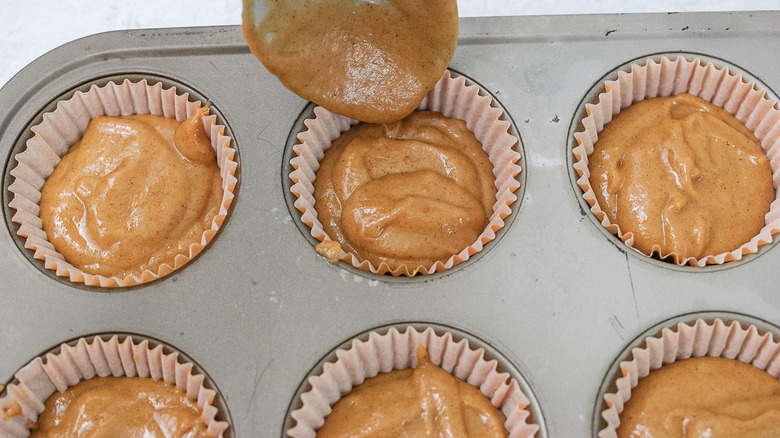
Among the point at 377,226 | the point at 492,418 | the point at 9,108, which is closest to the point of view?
the point at 492,418

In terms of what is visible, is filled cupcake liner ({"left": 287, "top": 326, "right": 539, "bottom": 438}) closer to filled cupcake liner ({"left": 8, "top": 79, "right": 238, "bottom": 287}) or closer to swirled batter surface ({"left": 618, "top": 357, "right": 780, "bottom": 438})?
swirled batter surface ({"left": 618, "top": 357, "right": 780, "bottom": 438})

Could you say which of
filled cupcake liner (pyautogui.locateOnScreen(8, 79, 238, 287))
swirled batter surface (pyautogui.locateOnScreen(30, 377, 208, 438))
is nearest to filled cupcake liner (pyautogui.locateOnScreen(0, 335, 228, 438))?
swirled batter surface (pyautogui.locateOnScreen(30, 377, 208, 438))

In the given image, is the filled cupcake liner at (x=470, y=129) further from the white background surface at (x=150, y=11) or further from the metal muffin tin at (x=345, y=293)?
the white background surface at (x=150, y=11)

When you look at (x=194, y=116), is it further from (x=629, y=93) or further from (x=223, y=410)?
(x=629, y=93)

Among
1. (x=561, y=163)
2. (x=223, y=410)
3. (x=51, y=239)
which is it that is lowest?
(x=223, y=410)

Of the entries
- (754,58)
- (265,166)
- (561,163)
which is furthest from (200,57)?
(754,58)

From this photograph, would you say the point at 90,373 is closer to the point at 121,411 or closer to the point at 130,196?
the point at 121,411

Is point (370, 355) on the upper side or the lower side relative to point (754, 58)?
lower

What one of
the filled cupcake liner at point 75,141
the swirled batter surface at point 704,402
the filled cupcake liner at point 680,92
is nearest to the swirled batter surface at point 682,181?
the filled cupcake liner at point 680,92

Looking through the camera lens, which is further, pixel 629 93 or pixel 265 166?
pixel 629 93
